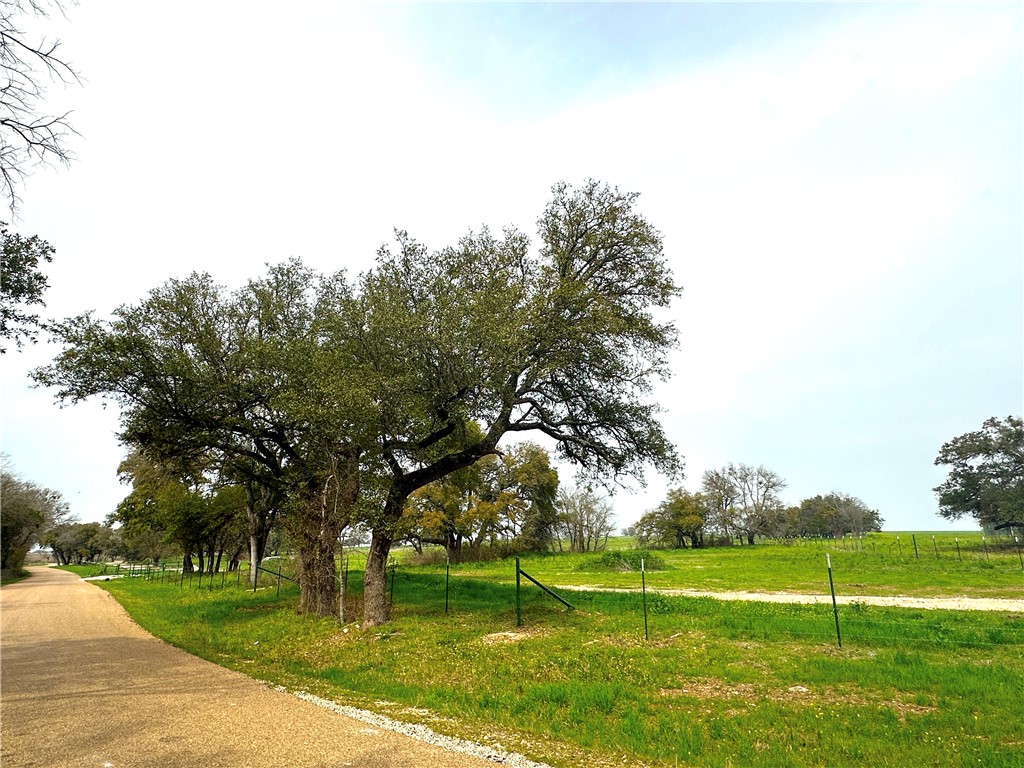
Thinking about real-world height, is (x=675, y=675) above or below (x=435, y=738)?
below

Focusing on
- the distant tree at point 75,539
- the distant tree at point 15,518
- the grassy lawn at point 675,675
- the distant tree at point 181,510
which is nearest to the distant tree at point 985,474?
the grassy lawn at point 675,675

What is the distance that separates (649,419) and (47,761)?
50.6ft

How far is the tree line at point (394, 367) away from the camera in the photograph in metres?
15.6

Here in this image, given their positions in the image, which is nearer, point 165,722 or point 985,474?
point 165,722

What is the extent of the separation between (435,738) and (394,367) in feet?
33.4

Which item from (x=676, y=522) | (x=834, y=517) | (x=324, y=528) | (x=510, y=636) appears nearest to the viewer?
(x=510, y=636)

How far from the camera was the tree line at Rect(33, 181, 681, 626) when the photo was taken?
15586 mm

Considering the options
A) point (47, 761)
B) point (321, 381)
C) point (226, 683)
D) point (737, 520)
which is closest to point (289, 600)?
point (321, 381)

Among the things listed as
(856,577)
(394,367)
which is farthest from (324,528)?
(856,577)

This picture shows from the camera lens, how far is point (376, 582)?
1720 centimetres

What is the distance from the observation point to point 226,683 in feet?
35.0

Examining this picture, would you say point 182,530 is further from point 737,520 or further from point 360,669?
point 737,520

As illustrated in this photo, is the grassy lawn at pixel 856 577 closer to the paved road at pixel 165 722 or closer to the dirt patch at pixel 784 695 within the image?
the dirt patch at pixel 784 695

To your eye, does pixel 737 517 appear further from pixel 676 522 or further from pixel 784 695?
pixel 784 695
